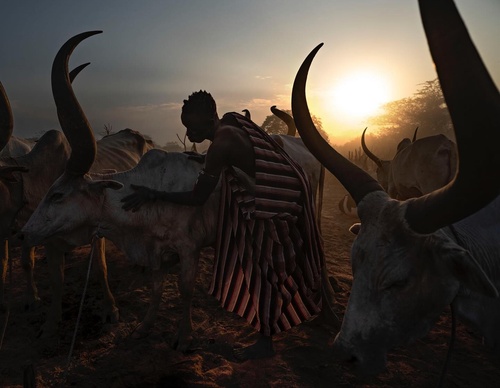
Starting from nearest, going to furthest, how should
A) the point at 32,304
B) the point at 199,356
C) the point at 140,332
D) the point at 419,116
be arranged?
the point at 199,356 < the point at 140,332 < the point at 32,304 < the point at 419,116

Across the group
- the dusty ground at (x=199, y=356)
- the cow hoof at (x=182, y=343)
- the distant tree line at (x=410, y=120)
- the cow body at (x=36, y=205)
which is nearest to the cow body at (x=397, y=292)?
the dusty ground at (x=199, y=356)

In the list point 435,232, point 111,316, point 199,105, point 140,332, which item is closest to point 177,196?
point 199,105

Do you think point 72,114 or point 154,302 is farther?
point 154,302

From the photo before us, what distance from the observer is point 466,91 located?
99cm

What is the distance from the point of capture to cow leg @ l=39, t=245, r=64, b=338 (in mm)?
3385

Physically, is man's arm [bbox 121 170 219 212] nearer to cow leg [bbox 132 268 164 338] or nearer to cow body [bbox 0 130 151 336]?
cow body [bbox 0 130 151 336]

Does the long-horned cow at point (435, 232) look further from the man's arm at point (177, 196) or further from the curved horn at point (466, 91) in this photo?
the man's arm at point (177, 196)

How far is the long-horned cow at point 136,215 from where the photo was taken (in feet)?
9.25

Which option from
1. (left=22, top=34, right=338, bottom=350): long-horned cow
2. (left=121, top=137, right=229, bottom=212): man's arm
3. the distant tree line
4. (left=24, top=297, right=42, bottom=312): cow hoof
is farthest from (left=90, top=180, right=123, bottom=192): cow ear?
the distant tree line

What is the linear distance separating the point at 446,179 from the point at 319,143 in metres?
5.45

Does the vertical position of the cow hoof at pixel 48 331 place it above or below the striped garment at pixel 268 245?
below

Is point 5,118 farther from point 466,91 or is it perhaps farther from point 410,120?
point 410,120

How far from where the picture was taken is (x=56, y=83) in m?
2.59

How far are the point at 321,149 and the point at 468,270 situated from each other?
96 cm
